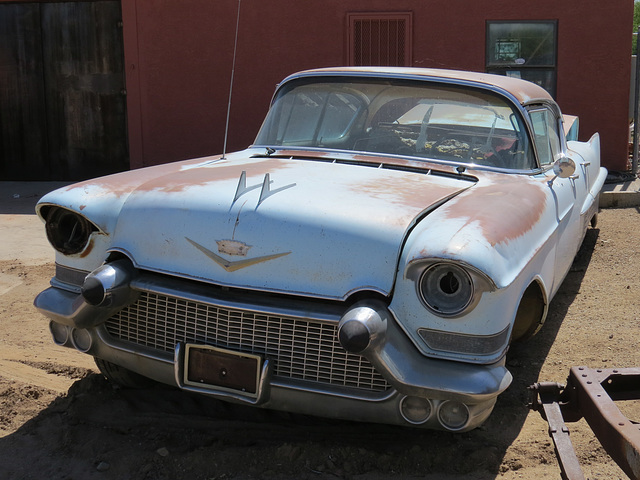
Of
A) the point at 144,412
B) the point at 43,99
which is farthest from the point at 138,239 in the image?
the point at 43,99

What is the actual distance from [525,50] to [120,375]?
7.25 metres

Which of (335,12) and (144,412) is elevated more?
(335,12)

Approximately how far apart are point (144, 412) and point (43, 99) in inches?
305

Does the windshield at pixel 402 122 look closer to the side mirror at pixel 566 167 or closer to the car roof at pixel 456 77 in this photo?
the car roof at pixel 456 77

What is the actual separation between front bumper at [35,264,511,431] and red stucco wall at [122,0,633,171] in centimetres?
692

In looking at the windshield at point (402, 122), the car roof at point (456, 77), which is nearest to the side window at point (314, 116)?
the windshield at point (402, 122)

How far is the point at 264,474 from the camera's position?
2.87 meters

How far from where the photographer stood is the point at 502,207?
10.1ft

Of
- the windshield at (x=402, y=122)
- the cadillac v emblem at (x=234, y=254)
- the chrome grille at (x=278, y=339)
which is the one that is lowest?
the chrome grille at (x=278, y=339)

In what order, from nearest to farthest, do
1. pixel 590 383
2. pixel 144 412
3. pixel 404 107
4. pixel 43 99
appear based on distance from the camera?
pixel 590 383 < pixel 144 412 < pixel 404 107 < pixel 43 99

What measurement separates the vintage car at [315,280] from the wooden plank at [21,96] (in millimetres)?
7101

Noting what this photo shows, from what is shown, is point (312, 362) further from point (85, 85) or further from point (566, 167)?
point (85, 85)

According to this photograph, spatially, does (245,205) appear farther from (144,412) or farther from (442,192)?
(144,412)

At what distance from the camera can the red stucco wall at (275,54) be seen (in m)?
9.12
